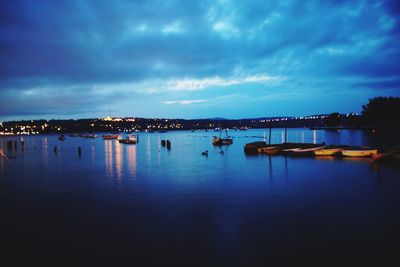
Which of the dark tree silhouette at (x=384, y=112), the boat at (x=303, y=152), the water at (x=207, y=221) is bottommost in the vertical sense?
the water at (x=207, y=221)

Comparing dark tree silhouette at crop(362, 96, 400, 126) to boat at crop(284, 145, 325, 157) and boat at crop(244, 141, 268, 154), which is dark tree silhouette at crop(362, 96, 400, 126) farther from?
boat at crop(284, 145, 325, 157)

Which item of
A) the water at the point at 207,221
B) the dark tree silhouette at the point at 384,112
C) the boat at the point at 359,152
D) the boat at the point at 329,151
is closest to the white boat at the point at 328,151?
the boat at the point at 329,151

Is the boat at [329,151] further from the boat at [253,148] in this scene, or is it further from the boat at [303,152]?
the boat at [253,148]

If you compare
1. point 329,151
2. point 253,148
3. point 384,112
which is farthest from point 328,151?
point 384,112

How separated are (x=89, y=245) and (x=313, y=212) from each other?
10438mm

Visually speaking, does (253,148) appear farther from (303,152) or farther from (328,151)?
(328,151)

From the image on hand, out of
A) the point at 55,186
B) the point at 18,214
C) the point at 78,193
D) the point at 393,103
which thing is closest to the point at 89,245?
the point at 18,214

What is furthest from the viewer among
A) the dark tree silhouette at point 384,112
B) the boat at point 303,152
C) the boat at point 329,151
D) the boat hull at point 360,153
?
the dark tree silhouette at point 384,112

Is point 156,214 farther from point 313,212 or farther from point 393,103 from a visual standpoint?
point 393,103

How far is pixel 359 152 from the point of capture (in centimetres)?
4109

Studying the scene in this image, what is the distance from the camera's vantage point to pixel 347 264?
1080cm

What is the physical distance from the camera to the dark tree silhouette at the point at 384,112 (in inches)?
5605

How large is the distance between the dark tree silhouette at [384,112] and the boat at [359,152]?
11620 cm

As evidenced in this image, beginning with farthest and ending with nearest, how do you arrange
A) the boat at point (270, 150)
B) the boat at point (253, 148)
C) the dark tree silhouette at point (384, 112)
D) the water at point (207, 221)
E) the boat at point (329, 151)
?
1. the dark tree silhouette at point (384, 112)
2. the boat at point (253, 148)
3. the boat at point (270, 150)
4. the boat at point (329, 151)
5. the water at point (207, 221)
